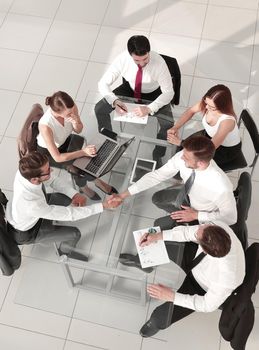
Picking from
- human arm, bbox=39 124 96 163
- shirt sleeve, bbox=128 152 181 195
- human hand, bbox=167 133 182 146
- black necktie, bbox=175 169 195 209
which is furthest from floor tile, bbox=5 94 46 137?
black necktie, bbox=175 169 195 209

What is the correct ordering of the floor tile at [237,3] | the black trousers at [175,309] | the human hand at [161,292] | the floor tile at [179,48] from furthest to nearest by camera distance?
the floor tile at [237,3] < the floor tile at [179,48] < the black trousers at [175,309] < the human hand at [161,292]

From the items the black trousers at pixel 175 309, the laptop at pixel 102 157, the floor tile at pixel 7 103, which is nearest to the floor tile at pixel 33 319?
the black trousers at pixel 175 309

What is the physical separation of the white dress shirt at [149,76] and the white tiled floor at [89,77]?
0.55 feet

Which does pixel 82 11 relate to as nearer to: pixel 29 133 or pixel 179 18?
pixel 179 18

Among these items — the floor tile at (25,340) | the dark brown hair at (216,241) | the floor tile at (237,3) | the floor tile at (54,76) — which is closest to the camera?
the dark brown hair at (216,241)

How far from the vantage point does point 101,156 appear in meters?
3.30

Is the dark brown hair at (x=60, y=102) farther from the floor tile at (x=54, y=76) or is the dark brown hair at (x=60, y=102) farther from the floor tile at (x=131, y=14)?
the floor tile at (x=131, y=14)

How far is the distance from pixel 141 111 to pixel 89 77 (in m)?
1.57

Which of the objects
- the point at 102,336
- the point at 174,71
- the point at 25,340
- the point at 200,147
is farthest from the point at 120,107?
the point at 25,340

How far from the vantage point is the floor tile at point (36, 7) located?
5508 millimetres

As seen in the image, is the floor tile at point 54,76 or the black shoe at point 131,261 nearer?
the black shoe at point 131,261

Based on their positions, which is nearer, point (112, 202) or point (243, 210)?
point (243, 210)

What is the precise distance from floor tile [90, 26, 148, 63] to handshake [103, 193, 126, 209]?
2.44 m

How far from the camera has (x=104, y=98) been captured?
3.73 metres
